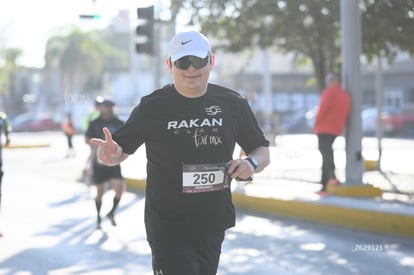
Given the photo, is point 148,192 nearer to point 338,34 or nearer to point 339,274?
point 339,274

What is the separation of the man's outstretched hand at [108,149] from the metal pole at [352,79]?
7.49 m

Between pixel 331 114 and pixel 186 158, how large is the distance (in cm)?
721

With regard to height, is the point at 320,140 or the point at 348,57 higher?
the point at 348,57

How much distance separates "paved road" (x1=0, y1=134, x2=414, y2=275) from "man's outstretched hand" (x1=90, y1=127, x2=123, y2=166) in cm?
310

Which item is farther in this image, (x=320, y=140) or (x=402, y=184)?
(x=402, y=184)

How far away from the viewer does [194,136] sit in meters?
3.43

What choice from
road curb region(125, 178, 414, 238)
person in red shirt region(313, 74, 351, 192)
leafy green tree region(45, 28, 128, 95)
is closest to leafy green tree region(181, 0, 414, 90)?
person in red shirt region(313, 74, 351, 192)

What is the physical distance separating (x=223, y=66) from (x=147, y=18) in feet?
163

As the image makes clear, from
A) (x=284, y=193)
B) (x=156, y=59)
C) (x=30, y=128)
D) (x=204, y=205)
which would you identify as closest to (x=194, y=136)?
(x=204, y=205)

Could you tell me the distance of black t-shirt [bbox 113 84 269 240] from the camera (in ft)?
11.3

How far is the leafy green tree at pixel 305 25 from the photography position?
12922 millimetres

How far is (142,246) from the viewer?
25.2ft

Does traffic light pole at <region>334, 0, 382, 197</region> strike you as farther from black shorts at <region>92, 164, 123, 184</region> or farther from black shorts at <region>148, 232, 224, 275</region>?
black shorts at <region>148, 232, 224, 275</region>

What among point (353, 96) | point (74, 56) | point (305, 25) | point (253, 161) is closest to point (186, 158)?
point (253, 161)
